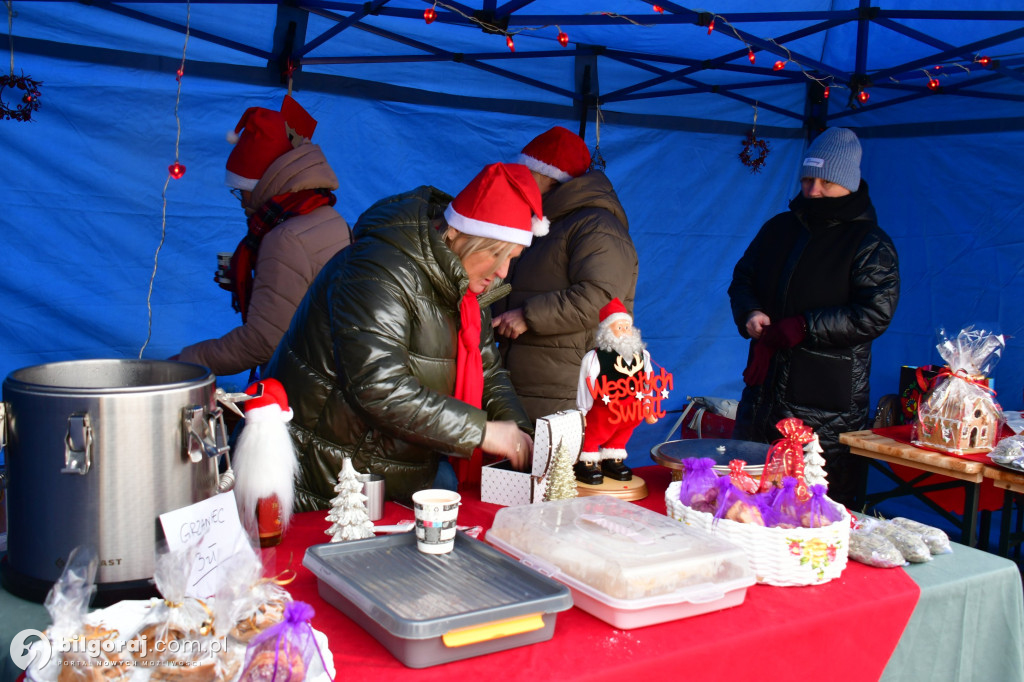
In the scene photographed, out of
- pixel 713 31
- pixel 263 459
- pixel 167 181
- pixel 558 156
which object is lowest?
pixel 263 459

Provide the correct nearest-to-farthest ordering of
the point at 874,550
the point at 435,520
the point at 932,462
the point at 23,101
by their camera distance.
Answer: the point at 435,520, the point at 874,550, the point at 932,462, the point at 23,101

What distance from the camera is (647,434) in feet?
19.9

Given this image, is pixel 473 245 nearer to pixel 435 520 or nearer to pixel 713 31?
pixel 435 520

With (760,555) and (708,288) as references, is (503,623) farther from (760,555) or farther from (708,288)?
(708,288)

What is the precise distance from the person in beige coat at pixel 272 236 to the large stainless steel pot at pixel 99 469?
1436 millimetres

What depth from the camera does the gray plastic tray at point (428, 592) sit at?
1.17m

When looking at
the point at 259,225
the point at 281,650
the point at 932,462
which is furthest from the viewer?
the point at 259,225

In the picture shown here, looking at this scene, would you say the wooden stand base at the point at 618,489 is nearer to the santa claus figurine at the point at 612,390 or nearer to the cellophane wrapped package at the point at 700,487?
the santa claus figurine at the point at 612,390

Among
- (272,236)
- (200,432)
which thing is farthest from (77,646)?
(272,236)

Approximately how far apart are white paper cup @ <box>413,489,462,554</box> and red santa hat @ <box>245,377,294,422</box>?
1.16 feet

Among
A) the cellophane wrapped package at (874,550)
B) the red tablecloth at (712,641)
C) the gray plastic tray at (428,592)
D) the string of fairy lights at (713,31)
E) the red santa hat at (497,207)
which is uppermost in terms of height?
the string of fairy lights at (713,31)

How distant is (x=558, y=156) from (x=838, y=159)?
1172 millimetres

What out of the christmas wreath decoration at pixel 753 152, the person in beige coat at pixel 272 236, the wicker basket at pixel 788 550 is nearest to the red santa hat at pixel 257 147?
the person in beige coat at pixel 272 236

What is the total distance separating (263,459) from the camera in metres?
1.56
